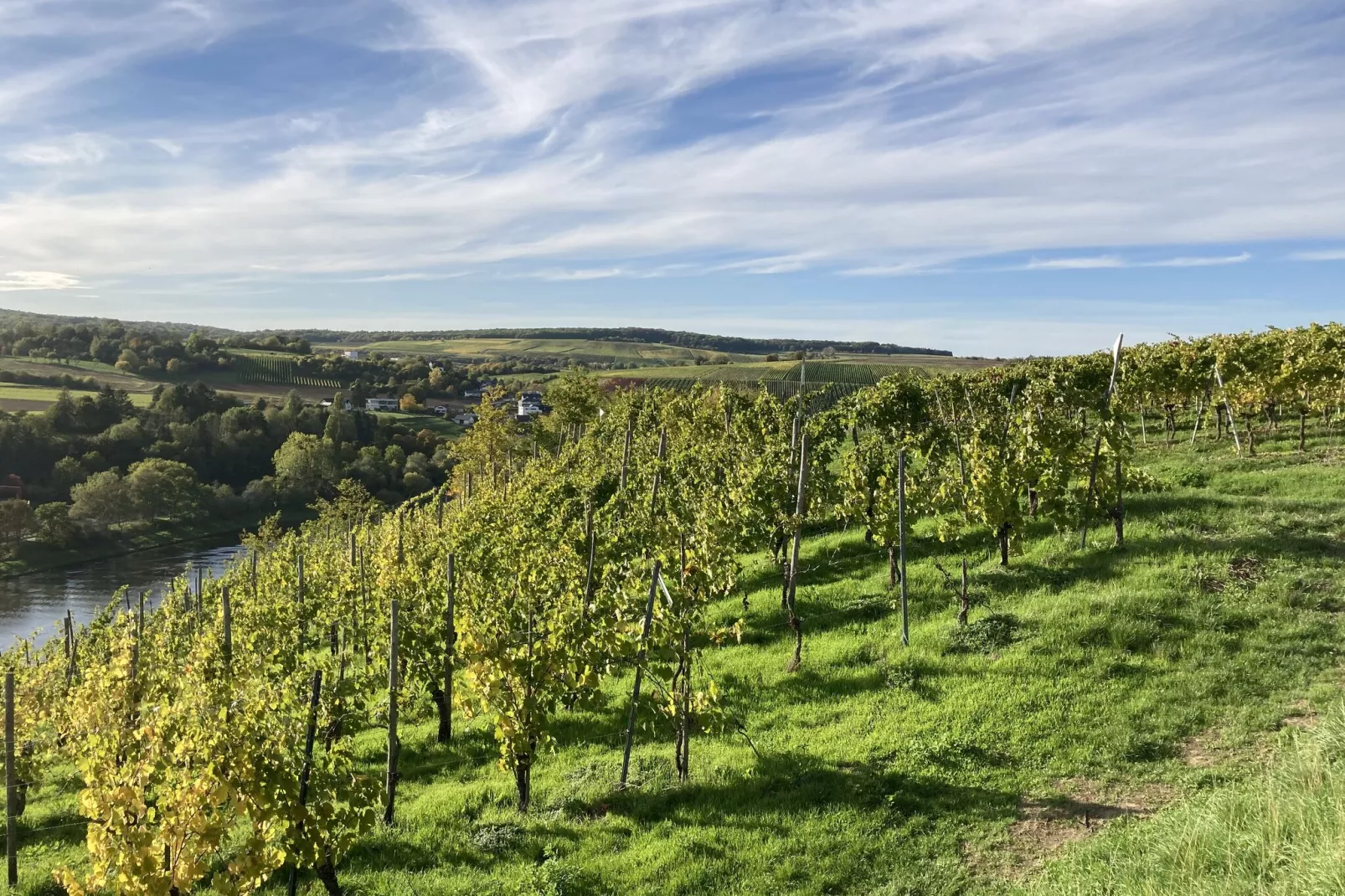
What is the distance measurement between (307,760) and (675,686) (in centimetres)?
423

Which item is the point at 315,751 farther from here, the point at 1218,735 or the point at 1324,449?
the point at 1324,449

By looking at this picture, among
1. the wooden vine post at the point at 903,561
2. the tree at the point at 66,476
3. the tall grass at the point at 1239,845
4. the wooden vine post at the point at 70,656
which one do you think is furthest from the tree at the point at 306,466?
the tall grass at the point at 1239,845

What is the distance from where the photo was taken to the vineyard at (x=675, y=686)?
23.5 feet

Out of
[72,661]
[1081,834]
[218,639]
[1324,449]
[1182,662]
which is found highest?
[1324,449]

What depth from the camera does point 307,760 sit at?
24.4ft

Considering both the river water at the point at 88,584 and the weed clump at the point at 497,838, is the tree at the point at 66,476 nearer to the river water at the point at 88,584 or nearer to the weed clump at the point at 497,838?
the river water at the point at 88,584

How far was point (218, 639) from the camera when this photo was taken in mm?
14164

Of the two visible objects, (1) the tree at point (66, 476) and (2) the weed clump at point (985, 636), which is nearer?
(2) the weed clump at point (985, 636)

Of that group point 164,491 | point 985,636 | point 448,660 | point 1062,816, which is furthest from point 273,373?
point 1062,816

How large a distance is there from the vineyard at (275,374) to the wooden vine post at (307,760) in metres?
120

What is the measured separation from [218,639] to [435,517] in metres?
11.4

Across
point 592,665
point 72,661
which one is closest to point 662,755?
point 592,665

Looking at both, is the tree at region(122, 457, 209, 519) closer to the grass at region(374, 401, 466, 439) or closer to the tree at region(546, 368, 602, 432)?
the grass at region(374, 401, 466, 439)

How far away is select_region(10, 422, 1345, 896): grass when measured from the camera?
6750 millimetres
